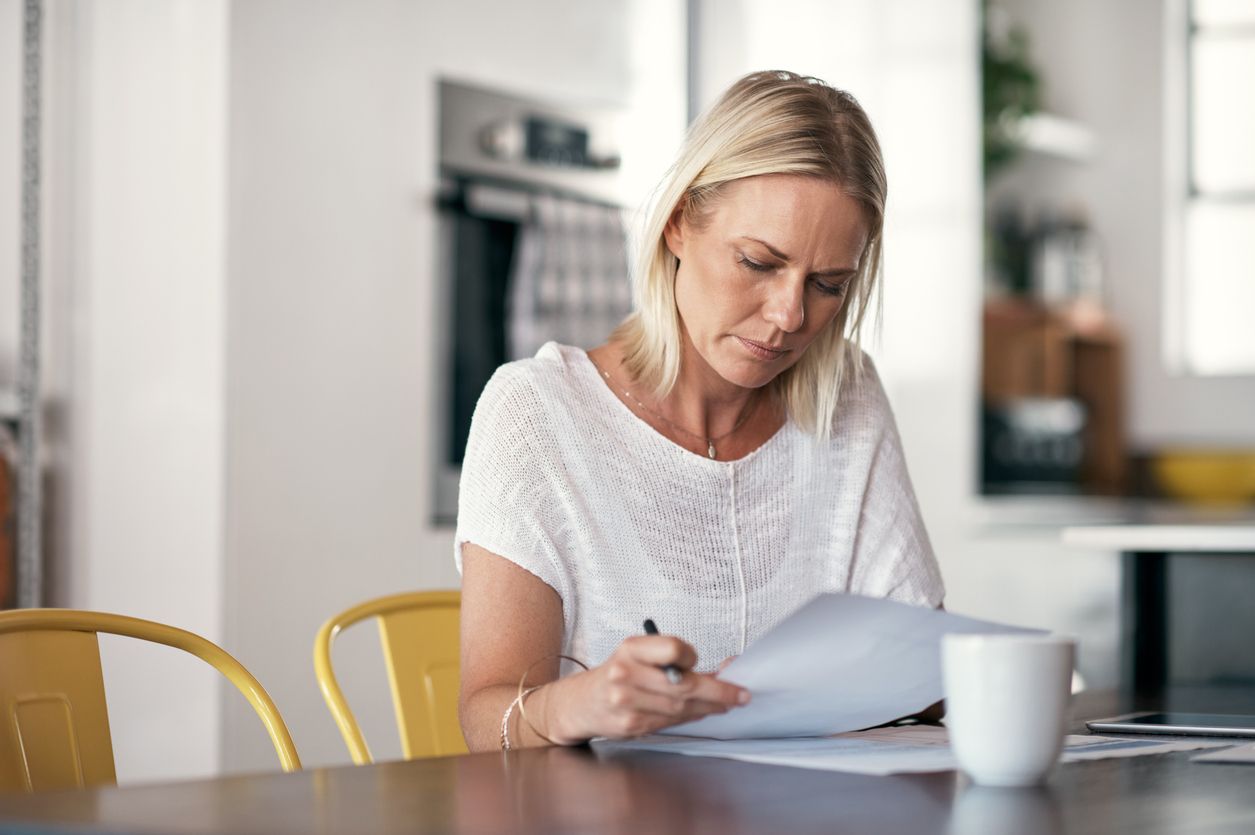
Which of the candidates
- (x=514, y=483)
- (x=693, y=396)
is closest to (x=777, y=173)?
(x=693, y=396)

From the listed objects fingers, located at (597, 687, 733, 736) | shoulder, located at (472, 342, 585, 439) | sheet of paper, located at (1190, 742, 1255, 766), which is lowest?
sheet of paper, located at (1190, 742, 1255, 766)

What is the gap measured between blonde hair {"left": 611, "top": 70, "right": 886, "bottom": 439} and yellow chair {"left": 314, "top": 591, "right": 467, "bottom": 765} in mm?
378

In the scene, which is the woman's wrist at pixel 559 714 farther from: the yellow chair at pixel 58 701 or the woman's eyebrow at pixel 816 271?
the woman's eyebrow at pixel 816 271

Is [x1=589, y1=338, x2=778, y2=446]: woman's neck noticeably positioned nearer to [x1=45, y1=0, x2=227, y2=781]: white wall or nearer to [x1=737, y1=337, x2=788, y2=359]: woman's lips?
[x1=737, y1=337, x2=788, y2=359]: woman's lips

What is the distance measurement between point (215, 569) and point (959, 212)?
2.40m

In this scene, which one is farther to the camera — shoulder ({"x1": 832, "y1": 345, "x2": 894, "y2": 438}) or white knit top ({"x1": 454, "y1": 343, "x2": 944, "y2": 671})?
shoulder ({"x1": 832, "y1": 345, "x2": 894, "y2": 438})

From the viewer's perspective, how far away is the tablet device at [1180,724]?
129cm

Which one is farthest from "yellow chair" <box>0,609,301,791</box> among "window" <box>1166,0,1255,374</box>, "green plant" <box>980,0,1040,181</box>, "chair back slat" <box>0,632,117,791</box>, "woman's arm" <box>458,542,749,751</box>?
"window" <box>1166,0,1255,374</box>

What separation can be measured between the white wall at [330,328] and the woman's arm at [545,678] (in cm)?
162

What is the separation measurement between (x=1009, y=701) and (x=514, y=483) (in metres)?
0.63

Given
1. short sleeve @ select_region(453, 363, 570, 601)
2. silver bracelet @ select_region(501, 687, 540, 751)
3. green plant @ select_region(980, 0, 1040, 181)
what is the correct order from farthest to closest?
1. green plant @ select_region(980, 0, 1040, 181)
2. short sleeve @ select_region(453, 363, 570, 601)
3. silver bracelet @ select_region(501, 687, 540, 751)

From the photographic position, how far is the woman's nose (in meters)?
1.47

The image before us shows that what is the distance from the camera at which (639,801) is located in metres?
0.88

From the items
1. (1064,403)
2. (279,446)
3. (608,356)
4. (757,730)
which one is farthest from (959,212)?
(757,730)
